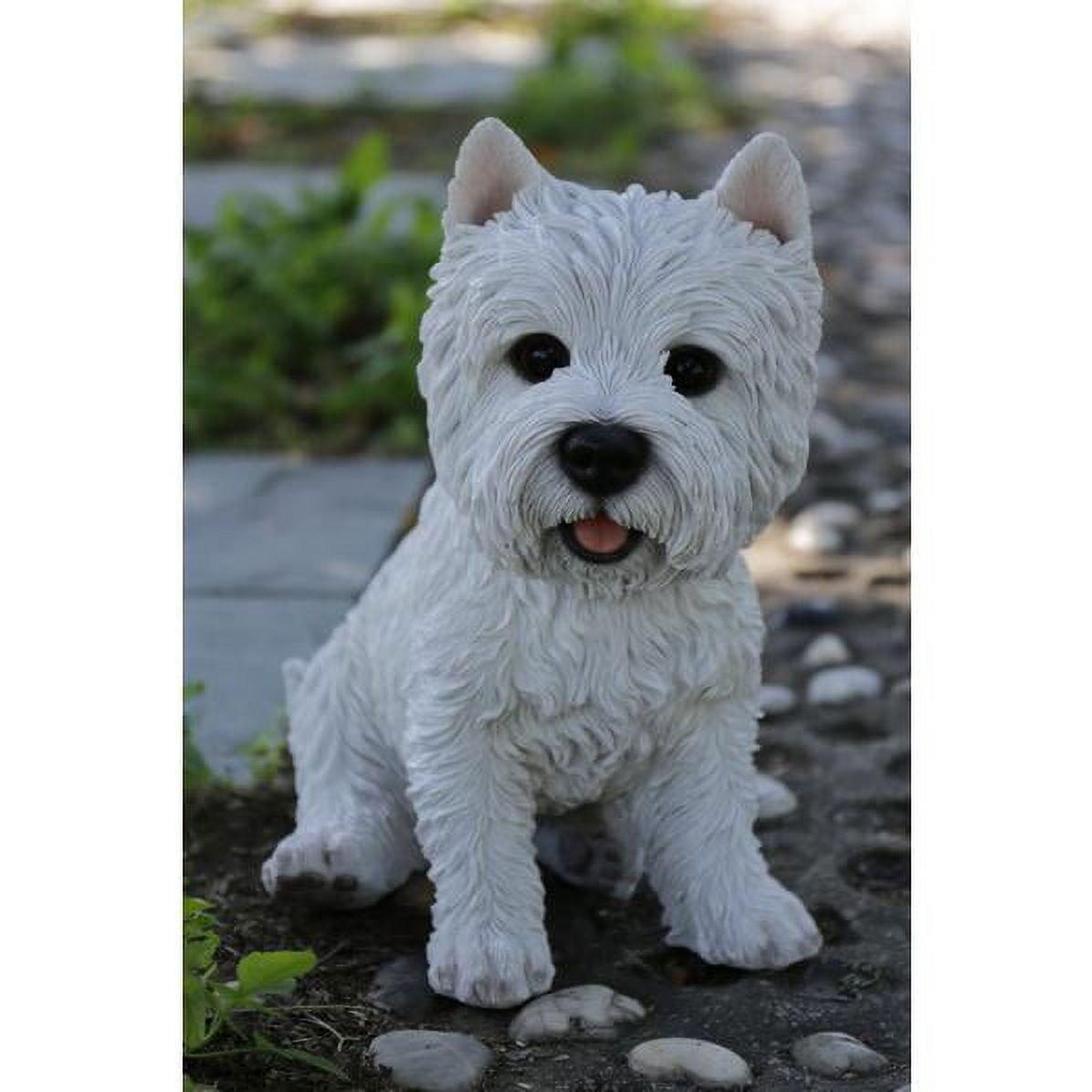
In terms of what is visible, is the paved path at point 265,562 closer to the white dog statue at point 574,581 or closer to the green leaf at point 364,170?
the white dog statue at point 574,581

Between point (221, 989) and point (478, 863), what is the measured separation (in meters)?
0.50

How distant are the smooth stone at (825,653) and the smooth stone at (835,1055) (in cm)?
167

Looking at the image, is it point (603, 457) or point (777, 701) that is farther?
point (777, 701)

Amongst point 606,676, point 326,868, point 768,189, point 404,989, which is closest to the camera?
point 768,189

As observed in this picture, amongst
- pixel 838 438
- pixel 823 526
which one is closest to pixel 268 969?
pixel 823 526

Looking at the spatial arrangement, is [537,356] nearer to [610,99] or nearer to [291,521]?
[291,521]

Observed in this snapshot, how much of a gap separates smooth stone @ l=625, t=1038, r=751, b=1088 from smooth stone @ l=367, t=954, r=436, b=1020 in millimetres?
368

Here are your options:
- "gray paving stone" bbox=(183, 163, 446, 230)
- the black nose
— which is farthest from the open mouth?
"gray paving stone" bbox=(183, 163, 446, 230)

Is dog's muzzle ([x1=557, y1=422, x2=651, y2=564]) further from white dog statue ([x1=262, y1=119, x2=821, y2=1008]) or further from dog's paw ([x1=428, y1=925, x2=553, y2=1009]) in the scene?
dog's paw ([x1=428, y1=925, x2=553, y2=1009])

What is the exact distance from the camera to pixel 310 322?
6.37m

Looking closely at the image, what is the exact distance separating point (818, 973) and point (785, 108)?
7.90 meters

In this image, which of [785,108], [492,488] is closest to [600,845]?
[492,488]

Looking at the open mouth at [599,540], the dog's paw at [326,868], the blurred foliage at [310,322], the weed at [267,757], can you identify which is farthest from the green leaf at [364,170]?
the open mouth at [599,540]
